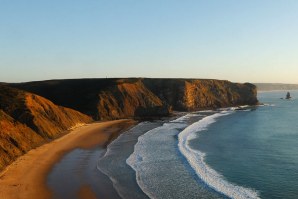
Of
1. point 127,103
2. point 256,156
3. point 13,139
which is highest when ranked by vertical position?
point 127,103

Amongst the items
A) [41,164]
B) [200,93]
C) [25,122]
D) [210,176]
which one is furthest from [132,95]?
[210,176]

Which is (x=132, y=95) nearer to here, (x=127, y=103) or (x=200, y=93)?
(x=127, y=103)

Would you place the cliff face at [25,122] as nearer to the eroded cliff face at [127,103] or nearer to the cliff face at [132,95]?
the eroded cliff face at [127,103]

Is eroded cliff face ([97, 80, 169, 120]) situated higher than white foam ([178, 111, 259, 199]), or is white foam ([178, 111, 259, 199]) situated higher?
eroded cliff face ([97, 80, 169, 120])

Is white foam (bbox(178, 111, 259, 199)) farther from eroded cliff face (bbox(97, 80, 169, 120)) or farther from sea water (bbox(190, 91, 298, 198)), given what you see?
eroded cliff face (bbox(97, 80, 169, 120))

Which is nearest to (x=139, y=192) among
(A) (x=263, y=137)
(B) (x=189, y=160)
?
(B) (x=189, y=160)

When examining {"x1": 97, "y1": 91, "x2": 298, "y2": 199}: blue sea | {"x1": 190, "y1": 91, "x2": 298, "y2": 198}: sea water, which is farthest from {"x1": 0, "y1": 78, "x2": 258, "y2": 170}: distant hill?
{"x1": 190, "y1": 91, "x2": 298, "y2": 198}: sea water

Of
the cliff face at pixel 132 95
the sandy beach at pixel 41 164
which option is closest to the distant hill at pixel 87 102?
the cliff face at pixel 132 95
